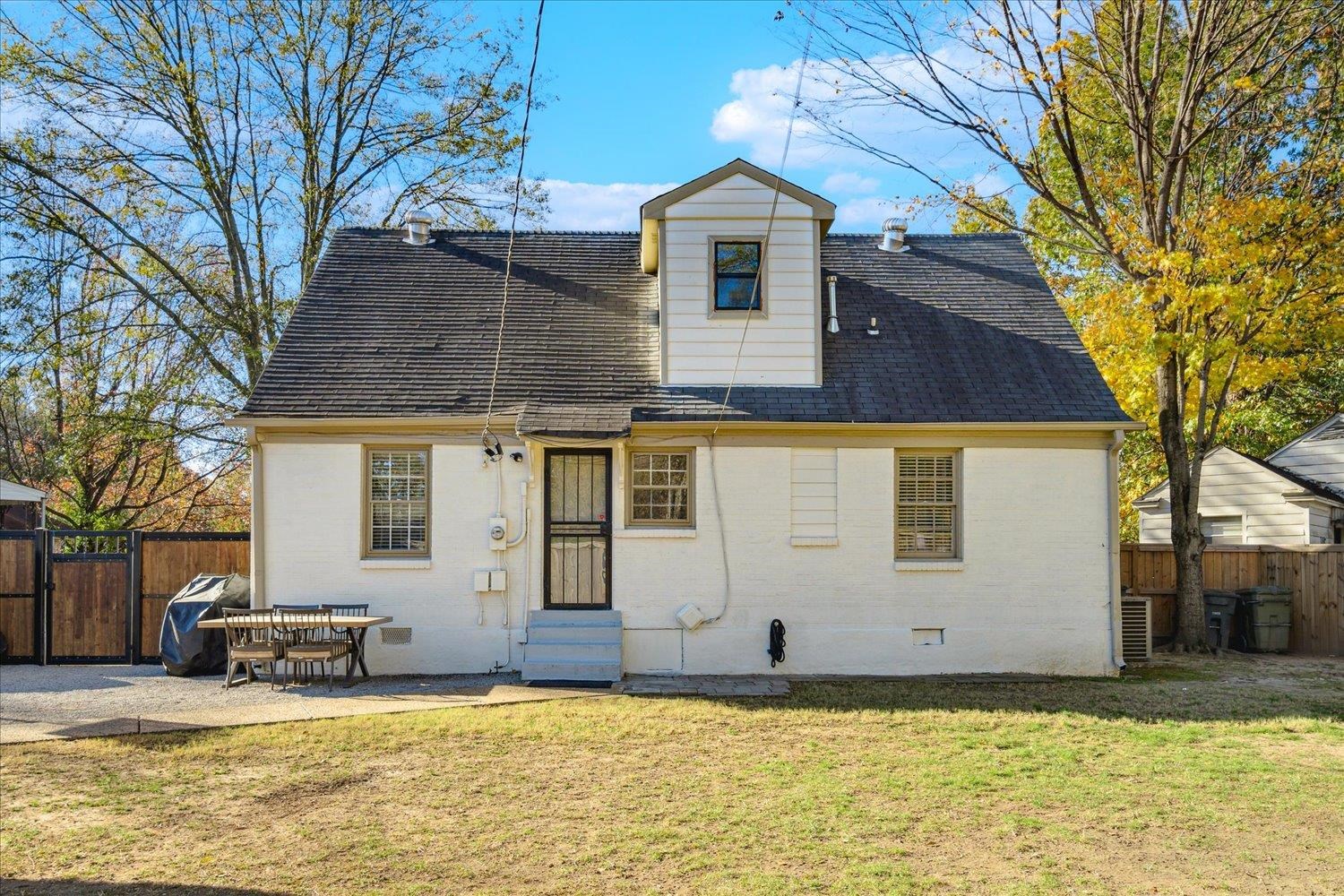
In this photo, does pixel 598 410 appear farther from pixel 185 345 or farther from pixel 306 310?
pixel 185 345

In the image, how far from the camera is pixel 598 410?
39.9 ft

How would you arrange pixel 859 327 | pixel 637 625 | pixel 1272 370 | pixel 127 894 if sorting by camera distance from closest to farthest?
pixel 127 894 → pixel 637 625 → pixel 859 327 → pixel 1272 370

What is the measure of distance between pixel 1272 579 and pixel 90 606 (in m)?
16.7

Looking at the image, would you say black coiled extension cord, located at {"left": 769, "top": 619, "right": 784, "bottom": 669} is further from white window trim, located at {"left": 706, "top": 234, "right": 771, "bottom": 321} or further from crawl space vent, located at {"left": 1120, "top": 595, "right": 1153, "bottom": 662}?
crawl space vent, located at {"left": 1120, "top": 595, "right": 1153, "bottom": 662}

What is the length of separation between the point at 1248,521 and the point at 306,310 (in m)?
15.9

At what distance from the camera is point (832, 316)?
1364cm

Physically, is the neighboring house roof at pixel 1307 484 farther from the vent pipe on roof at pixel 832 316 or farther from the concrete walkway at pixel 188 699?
the concrete walkway at pixel 188 699

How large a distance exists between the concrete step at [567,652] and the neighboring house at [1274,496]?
451 inches

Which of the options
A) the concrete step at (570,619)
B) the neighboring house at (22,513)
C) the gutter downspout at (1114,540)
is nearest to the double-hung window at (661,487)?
the concrete step at (570,619)

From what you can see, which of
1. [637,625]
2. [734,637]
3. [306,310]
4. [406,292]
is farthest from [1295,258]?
[306,310]

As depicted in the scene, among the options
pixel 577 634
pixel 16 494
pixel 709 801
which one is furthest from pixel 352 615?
pixel 16 494

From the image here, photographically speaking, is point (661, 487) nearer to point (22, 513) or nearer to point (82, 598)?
point (82, 598)

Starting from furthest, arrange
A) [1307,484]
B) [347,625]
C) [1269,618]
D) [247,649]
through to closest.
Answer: [1307,484] → [1269,618] → [247,649] → [347,625]

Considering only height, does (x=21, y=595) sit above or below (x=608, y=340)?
below
